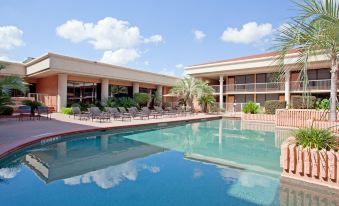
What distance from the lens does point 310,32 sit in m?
4.88

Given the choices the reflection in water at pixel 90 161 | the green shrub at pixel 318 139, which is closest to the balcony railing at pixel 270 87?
the reflection in water at pixel 90 161

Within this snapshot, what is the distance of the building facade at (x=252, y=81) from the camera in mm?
23766

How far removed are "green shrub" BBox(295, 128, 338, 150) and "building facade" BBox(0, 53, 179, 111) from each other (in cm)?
1935

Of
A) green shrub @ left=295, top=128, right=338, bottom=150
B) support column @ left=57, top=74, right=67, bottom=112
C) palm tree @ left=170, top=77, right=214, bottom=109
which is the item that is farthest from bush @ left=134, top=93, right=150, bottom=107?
green shrub @ left=295, top=128, right=338, bottom=150

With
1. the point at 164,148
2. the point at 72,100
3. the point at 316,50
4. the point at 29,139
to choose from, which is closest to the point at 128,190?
the point at 164,148

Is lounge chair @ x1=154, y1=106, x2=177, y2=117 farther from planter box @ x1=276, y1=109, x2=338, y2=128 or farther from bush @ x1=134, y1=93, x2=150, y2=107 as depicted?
planter box @ x1=276, y1=109, x2=338, y2=128

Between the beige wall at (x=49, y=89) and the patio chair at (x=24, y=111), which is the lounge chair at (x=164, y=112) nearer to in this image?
the beige wall at (x=49, y=89)

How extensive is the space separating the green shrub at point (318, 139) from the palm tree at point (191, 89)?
67.8 feet

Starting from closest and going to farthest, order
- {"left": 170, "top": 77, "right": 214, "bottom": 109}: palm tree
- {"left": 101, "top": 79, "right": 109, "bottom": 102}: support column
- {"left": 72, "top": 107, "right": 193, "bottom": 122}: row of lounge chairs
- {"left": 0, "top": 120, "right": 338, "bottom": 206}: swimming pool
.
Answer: {"left": 0, "top": 120, "right": 338, "bottom": 206}: swimming pool < {"left": 72, "top": 107, "right": 193, "bottom": 122}: row of lounge chairs < {"left": 101, "top": 79, "right": 109, "bottom": 102}: support column < {"left": 170, "top": 77, "right": 214, "bottom": 109}: palm tree

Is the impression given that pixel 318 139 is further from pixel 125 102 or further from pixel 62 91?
pixel 125 102

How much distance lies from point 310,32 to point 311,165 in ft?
9.65

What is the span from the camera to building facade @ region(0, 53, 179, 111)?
66.7 feet

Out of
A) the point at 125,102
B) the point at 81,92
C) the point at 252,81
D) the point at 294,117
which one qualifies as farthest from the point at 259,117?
the point at 81,92

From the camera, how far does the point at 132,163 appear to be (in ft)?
23.6
